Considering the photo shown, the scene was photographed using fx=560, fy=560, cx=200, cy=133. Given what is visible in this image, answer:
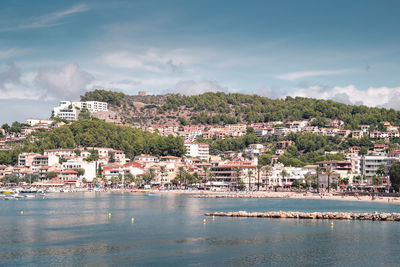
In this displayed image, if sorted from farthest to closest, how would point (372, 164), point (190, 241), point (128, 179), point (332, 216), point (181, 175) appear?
1. point (128, 179)
2. point (181, 175)
3. point (372, 164)
4. point (332, 216)
5. point (190, 241)

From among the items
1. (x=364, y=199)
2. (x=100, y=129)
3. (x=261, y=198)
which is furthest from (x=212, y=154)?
(x=364, y=199)

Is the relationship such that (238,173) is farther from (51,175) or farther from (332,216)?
(332,216)

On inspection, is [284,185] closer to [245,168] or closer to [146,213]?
[245,168]

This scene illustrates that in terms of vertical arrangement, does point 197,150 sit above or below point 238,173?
above

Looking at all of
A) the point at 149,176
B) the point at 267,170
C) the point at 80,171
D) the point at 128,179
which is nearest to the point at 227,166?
the point at 267,170

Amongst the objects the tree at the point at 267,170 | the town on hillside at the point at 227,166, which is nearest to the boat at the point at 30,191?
the town on hillside at the point at 227,166

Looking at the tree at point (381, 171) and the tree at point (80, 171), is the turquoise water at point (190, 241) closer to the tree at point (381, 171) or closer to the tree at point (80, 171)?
the tree at point (381, 171)

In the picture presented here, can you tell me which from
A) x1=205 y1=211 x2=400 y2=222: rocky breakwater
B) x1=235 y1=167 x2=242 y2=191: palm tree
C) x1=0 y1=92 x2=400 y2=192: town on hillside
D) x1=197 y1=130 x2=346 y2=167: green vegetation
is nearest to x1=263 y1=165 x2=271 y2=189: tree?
x1=0 y1=92 x2=400 y2=192: town on hillside
